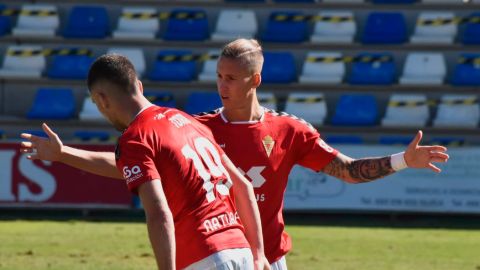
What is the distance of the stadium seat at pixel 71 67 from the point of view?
71.3 feet

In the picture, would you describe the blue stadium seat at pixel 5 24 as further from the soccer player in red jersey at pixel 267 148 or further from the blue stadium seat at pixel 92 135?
the soccer player in red jersey at pixel 267 148

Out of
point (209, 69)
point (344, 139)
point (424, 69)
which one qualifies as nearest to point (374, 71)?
point (424, 69)

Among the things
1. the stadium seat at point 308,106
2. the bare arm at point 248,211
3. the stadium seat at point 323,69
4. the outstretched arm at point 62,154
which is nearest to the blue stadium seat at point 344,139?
the stadium seat at point 308,106

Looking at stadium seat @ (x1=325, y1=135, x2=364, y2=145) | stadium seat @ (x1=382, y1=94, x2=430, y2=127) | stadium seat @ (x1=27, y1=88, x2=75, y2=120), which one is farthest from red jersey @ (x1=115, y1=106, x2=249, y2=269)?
stadium seat @ (x1=27, y1=88, x2=75, y2=120)

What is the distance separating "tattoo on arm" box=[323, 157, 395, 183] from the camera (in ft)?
21.0

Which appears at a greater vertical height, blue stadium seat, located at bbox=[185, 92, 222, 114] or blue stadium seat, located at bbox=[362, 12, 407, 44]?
blue stadium seat, located at bbox=[362, 12, 407, 44]

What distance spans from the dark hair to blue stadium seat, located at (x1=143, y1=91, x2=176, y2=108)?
16.4 metres

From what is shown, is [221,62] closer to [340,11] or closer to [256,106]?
[256,106]

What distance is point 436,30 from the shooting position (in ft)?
70.9

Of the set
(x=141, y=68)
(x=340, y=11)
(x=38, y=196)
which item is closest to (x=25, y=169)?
(x=38, y=196)

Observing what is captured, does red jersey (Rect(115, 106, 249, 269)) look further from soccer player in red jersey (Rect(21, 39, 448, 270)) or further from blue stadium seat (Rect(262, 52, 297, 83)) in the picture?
blue stadium seat (Rect(262, 52, 297, 83))

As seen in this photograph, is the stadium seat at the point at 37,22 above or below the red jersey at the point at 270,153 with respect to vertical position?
below

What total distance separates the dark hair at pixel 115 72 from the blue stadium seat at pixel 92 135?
15.9 metres

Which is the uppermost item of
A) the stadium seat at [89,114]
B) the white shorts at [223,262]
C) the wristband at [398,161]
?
the wristband at [398,161]
